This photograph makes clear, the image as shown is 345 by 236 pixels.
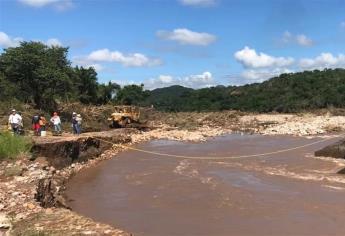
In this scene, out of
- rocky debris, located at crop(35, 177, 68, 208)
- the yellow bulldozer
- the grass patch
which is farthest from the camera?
the yellow bulldozer

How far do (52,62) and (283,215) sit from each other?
99.0ft

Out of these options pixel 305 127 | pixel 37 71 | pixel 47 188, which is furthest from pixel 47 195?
pixel 305 127

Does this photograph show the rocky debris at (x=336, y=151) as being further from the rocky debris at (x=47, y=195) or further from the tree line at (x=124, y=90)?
the tree line at (x=124, y=90)

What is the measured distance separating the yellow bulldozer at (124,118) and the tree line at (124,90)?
440 centimetres

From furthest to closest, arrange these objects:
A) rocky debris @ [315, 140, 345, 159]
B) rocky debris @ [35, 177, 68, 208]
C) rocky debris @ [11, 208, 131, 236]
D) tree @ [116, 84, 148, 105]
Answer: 1. tree @ [116, 84, 148, 105]
2. rocky debris @ [315, 140, 345, 159]
3. rocky debris @ [35, 177, 68, 208]
4. rocky debris @ [11, 208, 131, 236]

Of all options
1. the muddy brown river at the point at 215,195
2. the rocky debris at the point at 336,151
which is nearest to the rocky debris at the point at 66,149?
the muddy brown river at the point at 215,195

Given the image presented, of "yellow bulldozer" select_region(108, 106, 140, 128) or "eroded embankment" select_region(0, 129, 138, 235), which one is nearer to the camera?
"eroded embankment" select_region(0, 129, 138, 235)

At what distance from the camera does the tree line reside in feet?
128

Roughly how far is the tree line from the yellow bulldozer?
4396 mm

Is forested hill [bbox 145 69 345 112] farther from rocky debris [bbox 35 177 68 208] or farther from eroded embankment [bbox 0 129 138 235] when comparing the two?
rocky debris [bbox 35 177 68 208]

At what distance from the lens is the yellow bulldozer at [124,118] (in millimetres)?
39875

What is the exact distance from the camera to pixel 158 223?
13102mm

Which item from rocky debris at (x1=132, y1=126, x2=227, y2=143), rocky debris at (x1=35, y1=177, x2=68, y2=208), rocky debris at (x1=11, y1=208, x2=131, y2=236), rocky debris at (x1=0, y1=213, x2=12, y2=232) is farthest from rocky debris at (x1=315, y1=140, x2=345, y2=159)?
rocky debris at (x1=0, y1=213, x2=12, y2=232)

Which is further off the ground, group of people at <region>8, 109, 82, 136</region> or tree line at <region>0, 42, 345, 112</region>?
tree line at <region>0, 42, 345, 112</region>
